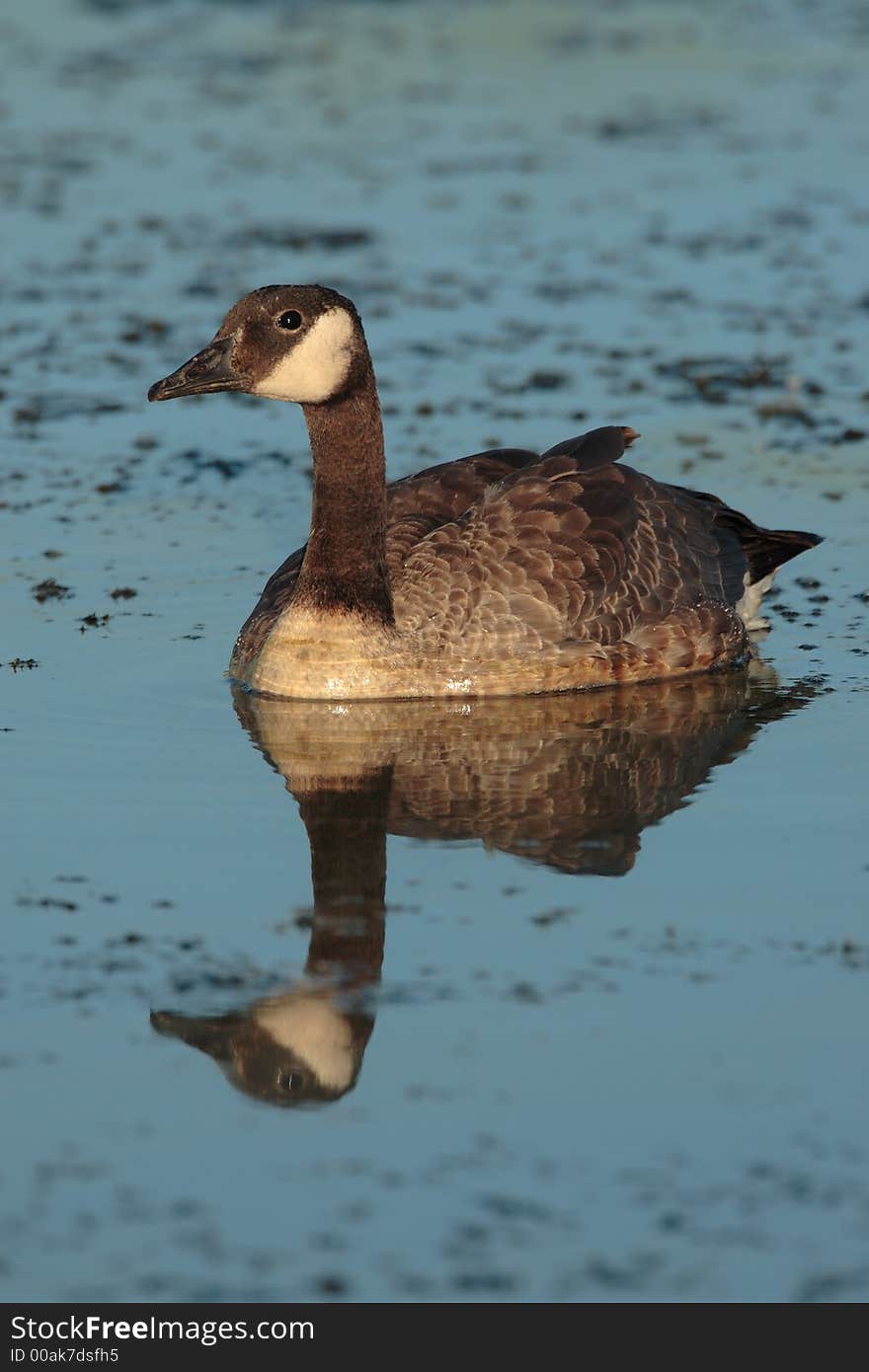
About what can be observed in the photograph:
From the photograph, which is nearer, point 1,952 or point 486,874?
point 1,952

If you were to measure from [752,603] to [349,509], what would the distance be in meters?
2.70

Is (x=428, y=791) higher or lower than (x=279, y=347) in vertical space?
lower

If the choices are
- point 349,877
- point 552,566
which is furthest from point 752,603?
point 349,877

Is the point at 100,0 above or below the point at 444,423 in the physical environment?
above

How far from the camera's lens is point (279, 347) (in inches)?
416

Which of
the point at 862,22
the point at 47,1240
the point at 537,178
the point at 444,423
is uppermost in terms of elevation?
the point at 862,22

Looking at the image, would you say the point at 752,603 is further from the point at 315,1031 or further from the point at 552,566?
the point at 315,1031

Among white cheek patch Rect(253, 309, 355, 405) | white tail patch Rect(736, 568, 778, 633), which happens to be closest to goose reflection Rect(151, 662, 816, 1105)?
white tail patch Rect(736, 568, 778, 633)

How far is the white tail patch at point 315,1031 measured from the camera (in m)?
7.08

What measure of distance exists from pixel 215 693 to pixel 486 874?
2.86 metres

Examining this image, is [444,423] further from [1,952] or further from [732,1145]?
[732,1145]

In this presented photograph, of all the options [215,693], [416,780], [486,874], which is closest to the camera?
[486,874]

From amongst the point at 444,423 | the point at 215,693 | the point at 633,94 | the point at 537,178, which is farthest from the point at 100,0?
the point at 215,693

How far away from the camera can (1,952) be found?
789cm
